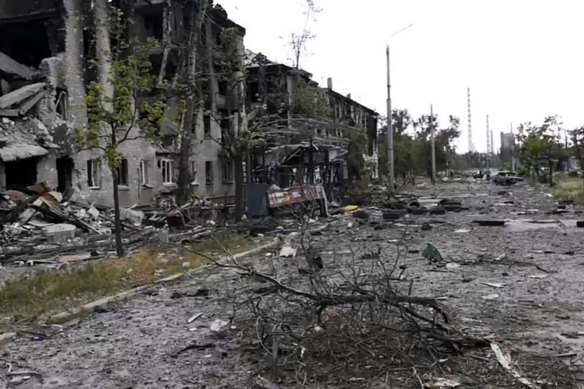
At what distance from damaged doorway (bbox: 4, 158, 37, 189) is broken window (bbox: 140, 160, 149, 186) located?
5995 millimetres

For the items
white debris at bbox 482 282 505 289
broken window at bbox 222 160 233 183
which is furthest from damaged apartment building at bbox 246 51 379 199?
white debris at bbox 482 282 505 289

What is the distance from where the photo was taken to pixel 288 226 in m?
18.6

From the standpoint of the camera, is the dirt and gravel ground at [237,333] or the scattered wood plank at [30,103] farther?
the scattered wood plank at [30,103]

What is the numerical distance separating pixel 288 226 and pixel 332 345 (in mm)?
13209

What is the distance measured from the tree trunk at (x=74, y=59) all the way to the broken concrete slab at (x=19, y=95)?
63.4 inches

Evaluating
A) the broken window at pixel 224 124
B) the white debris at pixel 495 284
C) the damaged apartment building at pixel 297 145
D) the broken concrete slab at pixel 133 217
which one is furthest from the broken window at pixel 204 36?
the white debris at pixel 495 284

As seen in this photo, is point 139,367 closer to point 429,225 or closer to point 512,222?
point 429,225

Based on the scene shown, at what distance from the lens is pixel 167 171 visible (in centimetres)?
3064

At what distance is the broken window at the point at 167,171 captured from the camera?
30.2 metres

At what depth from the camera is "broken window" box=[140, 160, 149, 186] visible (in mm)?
28112

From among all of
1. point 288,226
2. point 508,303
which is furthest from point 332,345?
point 288,226

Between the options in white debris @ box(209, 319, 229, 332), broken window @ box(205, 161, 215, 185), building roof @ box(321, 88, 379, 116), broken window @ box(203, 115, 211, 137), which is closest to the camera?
white debris @ box(209, 319, 229, 332)

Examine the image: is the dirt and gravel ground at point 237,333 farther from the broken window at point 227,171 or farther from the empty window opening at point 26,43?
the broken window at point 227,171

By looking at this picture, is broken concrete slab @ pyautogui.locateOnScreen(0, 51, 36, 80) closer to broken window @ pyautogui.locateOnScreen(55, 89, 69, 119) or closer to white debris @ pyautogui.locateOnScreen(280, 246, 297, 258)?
broken window @ pyautogui.locateOnScreen(55, 89, 69, 119)
